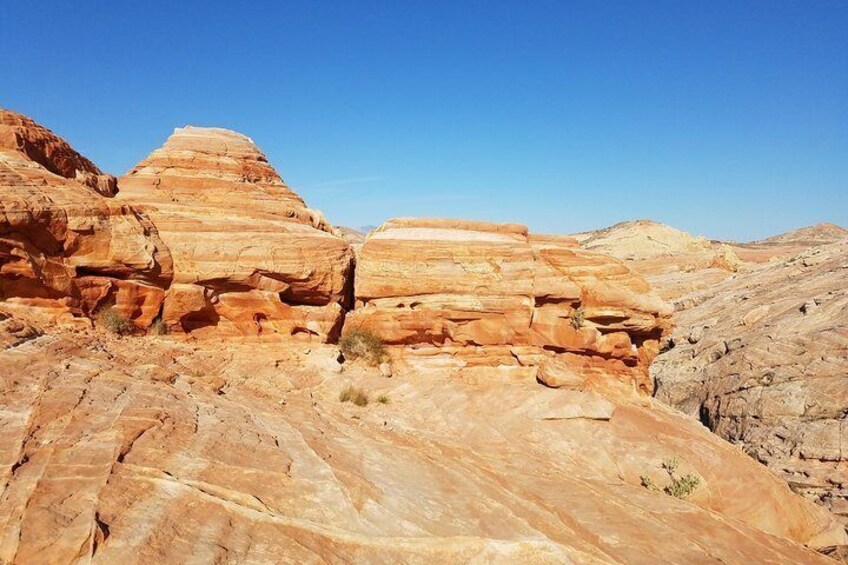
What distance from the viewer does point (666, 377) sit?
31.2 metres

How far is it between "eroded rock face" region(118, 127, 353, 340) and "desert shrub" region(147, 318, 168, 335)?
0.53 ft

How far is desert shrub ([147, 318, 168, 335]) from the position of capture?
14.0 meters

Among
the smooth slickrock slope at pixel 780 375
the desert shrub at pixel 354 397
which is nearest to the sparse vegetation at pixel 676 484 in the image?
the desert shrub at pixel 354 397

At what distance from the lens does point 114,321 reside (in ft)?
43.7

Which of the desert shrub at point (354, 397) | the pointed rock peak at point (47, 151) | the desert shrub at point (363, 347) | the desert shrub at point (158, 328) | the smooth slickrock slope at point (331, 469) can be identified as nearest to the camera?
the smooth slickrock slope at point (331, 469)

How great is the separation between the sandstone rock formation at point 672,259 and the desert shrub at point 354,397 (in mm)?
30791

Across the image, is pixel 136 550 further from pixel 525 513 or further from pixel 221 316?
pixel 221 316

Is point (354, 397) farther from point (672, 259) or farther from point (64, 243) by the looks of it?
point (672, 259)

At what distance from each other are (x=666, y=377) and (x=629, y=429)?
19850 mm

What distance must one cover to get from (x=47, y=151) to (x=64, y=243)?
401 cm

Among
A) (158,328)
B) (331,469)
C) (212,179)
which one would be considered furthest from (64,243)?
(331,469)

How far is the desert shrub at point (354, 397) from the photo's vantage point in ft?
42.5

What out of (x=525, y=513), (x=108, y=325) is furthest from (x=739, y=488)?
(x=108, y=325)

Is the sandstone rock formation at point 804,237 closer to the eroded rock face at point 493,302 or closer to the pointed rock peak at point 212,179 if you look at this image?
the eroded rock face at point 493,302
